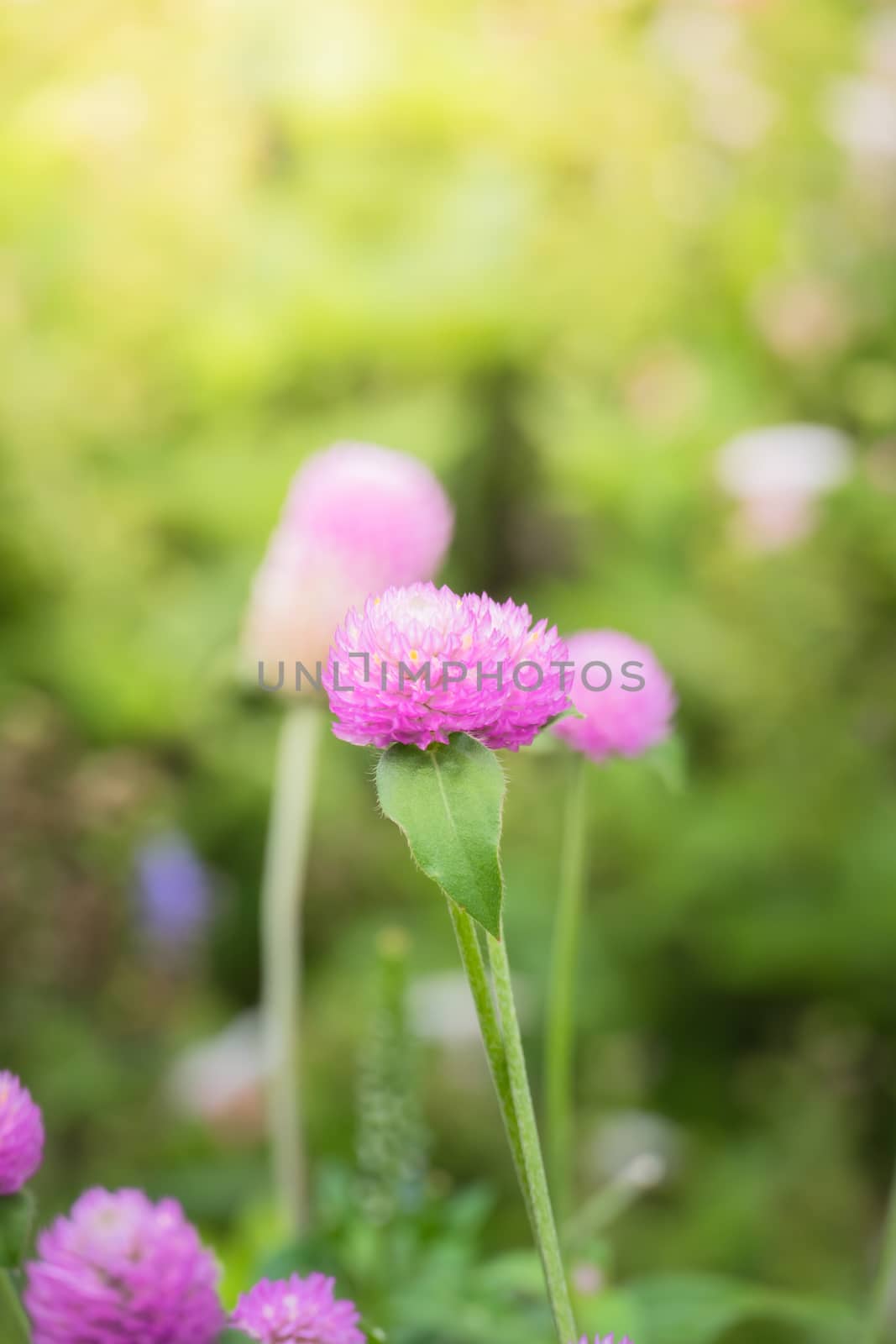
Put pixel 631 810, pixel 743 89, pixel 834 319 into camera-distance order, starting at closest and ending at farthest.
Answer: pixel 631 810
pixel 834 319
pixel 743 89

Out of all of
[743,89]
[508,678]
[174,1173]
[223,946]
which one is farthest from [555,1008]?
[743,89]

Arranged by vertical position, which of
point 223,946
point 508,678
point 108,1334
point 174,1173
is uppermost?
point 223,946

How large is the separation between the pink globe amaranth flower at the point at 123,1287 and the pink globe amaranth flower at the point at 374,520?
0.46 m

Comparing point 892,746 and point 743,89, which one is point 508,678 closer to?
point 892,746

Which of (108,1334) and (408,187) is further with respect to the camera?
(408,187)

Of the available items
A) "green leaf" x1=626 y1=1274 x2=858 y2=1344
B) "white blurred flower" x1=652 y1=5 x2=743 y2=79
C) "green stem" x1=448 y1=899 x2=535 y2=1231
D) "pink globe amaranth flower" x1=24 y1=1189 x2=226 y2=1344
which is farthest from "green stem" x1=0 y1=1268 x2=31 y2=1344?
"white blurred flower" x1=652 y1=5 x2=743 y2=79

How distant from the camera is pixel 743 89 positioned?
7.71 feet

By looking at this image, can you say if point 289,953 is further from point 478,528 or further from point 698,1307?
point 478,528

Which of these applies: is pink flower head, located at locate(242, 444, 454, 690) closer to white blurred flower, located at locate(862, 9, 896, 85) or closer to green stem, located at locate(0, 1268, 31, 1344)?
green stem, located at locate(0, 1268, 31, 1344)

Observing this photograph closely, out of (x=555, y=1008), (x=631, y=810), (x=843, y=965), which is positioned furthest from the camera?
(x=631, y=810)

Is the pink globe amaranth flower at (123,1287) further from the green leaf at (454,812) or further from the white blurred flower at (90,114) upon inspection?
the white blurred flower at (90,114)

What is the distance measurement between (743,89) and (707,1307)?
7.44 ft

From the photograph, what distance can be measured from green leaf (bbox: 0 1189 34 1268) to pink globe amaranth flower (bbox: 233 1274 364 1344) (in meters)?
0.06

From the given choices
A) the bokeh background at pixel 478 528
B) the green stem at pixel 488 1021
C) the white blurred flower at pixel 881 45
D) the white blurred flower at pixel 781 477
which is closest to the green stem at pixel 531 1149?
the green stem at pixel 488 1021
